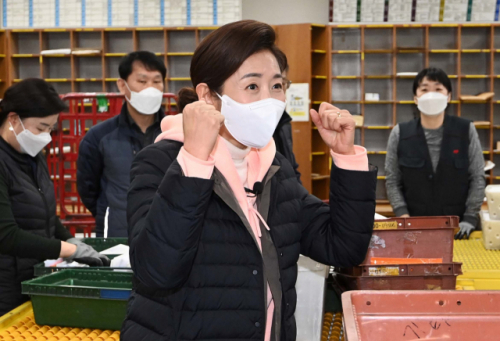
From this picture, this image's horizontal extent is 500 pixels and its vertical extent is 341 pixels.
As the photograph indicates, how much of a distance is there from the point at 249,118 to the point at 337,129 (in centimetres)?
26

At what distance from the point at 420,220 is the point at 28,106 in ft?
5.51

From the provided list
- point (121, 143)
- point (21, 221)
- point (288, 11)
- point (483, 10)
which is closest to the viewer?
point (21, 221)

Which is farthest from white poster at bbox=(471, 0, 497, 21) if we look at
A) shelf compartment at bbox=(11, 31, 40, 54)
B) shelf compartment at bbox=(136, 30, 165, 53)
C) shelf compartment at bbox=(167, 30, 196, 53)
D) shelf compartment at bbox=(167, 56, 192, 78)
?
shelf compartment at bbox=(11, 31, 40, 54)

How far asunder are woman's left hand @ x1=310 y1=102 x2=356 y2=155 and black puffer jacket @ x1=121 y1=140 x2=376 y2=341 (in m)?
0.06

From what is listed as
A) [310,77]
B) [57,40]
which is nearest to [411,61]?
[310,77]

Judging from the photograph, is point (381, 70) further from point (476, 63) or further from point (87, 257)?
point (87, 257)

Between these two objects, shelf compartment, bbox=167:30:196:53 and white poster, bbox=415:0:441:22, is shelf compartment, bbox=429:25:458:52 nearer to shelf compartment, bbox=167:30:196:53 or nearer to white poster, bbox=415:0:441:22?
white poster, bbox=415:0:441:22

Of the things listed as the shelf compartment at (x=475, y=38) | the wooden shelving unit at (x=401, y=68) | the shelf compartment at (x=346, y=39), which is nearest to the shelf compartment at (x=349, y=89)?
the wooden shelving unit at (x=401, y=68)

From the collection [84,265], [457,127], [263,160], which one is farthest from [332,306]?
[457,127]

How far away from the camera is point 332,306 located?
1.87 m

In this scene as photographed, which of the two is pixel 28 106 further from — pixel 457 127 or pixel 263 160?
pixel 457 127

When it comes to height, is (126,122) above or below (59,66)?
below

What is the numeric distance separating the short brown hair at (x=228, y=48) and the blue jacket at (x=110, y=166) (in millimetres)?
1721

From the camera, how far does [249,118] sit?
1292 mm
